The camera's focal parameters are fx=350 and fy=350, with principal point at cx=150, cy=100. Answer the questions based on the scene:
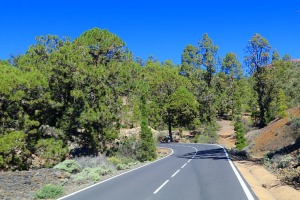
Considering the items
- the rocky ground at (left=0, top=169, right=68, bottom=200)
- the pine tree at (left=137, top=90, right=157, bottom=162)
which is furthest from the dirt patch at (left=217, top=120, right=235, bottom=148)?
the rocky ground at (left=0, top=169, right=68, bottom=200)

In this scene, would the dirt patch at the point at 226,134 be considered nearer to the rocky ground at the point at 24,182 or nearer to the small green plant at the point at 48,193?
the rocky ground at the point at 24,182

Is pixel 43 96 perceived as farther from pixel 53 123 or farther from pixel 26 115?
pixel 53 123

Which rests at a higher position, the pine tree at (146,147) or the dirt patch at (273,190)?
the pine tree at (146,147)

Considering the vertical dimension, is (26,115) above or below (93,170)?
above

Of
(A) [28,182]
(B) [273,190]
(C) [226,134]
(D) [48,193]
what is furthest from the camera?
(C) [226,134]

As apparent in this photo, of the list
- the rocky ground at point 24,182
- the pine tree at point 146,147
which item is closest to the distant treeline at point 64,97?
the pine tree at point 146,147

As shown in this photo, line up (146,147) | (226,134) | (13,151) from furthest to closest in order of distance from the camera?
1. (226,134)
2. (146,147)
3. (13,151)

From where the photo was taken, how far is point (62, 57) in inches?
992

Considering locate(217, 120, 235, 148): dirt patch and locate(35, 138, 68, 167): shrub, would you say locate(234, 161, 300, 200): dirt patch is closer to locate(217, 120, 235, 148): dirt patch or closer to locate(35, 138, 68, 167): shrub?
locate(35, 138, 68, 167): shrub

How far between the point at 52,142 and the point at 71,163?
4.73 metres

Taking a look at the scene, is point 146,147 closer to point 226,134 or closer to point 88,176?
point 88,176

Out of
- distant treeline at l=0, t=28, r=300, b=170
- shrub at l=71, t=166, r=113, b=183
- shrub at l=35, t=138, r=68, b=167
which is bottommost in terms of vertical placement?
shrub at l=71, t=166, r=113, b=183

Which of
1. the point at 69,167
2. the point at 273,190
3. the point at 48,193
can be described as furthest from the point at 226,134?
the point at 48,193

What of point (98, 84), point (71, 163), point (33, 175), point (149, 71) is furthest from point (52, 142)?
point (149, 71)
